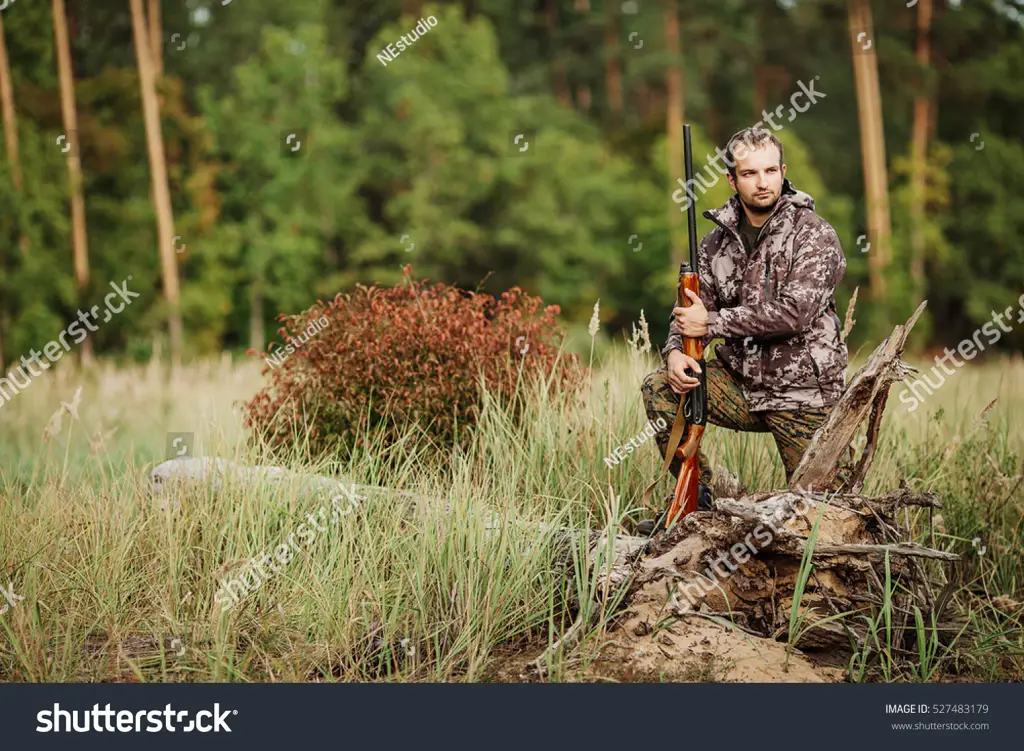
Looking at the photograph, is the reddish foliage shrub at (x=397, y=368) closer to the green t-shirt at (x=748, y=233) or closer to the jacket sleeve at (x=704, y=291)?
the jacket sleeve at (x=704, y=291)

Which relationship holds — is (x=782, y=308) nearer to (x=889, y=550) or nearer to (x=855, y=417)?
(x=855, y=417)

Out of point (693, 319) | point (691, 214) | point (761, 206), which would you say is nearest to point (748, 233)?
point (761, 206)

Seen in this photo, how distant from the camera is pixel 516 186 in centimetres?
2252

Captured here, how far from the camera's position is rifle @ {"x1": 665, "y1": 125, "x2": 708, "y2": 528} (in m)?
5.18

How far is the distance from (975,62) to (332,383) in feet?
65.3

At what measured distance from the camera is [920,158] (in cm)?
2202

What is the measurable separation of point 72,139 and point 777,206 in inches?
666

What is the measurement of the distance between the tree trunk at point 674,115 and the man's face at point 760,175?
16689 mm

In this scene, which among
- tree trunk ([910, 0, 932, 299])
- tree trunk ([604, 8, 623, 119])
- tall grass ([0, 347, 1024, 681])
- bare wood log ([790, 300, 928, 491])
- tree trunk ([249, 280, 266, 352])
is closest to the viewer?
tall grass ([0, 347, 1024, 681])

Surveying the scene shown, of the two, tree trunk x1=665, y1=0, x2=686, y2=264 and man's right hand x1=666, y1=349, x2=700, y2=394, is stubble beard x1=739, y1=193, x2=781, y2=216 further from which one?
tree trunk x1=665, y1=0, x2=686, y2=264

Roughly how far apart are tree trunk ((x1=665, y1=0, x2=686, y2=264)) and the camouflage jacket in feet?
54.3

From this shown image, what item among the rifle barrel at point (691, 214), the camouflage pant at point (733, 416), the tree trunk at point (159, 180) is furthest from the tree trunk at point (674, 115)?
the rifle barrel at point (691, 214)

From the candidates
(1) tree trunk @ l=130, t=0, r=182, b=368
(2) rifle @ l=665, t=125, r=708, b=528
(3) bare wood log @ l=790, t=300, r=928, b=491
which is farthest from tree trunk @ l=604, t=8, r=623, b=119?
(3) bare wood log @ l=790, t=300, r=928, b=491
